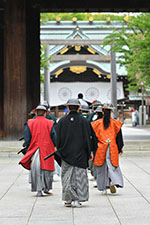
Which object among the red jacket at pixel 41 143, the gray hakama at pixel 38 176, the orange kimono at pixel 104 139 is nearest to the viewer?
the gray hakama at pixel 38 176

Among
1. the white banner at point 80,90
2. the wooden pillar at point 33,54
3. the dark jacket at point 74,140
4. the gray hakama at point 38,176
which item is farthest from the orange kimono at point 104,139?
the white banner at point 80,90

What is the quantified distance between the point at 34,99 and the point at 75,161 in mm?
13046

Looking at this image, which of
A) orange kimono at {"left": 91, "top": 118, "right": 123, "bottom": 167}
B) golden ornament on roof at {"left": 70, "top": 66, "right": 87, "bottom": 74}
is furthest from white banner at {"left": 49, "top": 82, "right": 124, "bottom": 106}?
orange kimono at {"left": 91, "top": 118, "right": 123, "bottom": 167}

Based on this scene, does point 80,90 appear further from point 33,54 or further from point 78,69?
point 33,54

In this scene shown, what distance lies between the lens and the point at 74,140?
7512mm

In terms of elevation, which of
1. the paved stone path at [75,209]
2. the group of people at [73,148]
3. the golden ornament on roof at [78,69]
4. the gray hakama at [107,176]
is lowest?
the paved stone path at [75,209]

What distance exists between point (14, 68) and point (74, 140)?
10.3 metres

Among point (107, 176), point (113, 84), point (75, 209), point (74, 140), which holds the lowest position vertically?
point (75, 209)

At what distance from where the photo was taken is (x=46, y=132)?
337 inches

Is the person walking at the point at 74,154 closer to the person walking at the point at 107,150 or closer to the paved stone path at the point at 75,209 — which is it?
the paved stone path at the point at 75,209

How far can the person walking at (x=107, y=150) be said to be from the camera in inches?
335

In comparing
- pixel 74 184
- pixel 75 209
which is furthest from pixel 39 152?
pixel 75 209

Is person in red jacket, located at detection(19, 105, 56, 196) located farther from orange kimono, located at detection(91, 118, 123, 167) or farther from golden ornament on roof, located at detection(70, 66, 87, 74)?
golden ornament on roof, located at detection(70, 66, 87, 74)

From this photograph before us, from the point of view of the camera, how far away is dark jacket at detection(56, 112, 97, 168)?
24.4 feet
